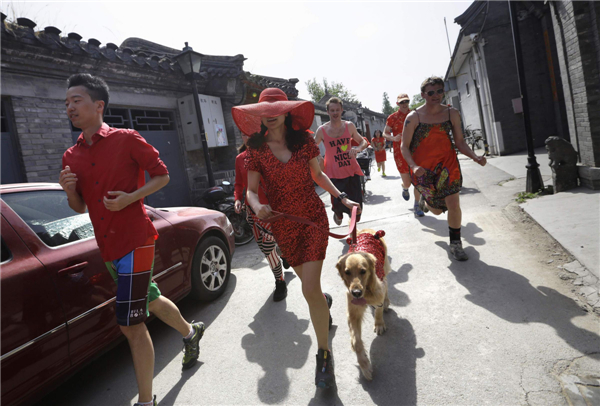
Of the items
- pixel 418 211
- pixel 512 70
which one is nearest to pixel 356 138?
pixel 418 211

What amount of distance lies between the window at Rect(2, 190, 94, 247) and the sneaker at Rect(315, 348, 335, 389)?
2190 millimetres

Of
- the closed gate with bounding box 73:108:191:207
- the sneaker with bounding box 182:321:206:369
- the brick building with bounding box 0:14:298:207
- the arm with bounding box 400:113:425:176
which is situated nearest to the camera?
the sneaker with bounding box 182:321:206:369

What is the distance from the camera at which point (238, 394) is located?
2.62 metres

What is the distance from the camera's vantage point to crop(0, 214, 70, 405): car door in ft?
7.43

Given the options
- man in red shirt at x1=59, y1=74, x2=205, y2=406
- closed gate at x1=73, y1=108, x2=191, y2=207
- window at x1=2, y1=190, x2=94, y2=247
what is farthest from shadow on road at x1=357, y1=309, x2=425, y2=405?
closed gate at x1=73, y1=108, x2=191, y2=207

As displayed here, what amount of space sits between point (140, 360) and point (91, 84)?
6.23 ft

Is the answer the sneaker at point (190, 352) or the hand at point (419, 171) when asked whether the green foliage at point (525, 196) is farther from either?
the sneaker at point (190, 352)

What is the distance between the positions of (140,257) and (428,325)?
2.38 metres

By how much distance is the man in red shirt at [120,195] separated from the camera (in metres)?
2.36

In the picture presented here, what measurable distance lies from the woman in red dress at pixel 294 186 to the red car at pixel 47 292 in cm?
150

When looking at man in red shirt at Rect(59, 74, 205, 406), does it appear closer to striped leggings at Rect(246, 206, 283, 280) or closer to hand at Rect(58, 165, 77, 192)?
hand at Rect(58, 165, 77, 192)

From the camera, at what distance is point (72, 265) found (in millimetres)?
2762

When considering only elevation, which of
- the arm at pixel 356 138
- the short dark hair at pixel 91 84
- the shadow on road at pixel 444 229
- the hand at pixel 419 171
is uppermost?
the short dark hair at pixel 91 84

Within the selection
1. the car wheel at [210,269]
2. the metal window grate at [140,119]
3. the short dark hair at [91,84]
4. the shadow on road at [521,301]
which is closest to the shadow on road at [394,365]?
the shadow on road at [521,301]
